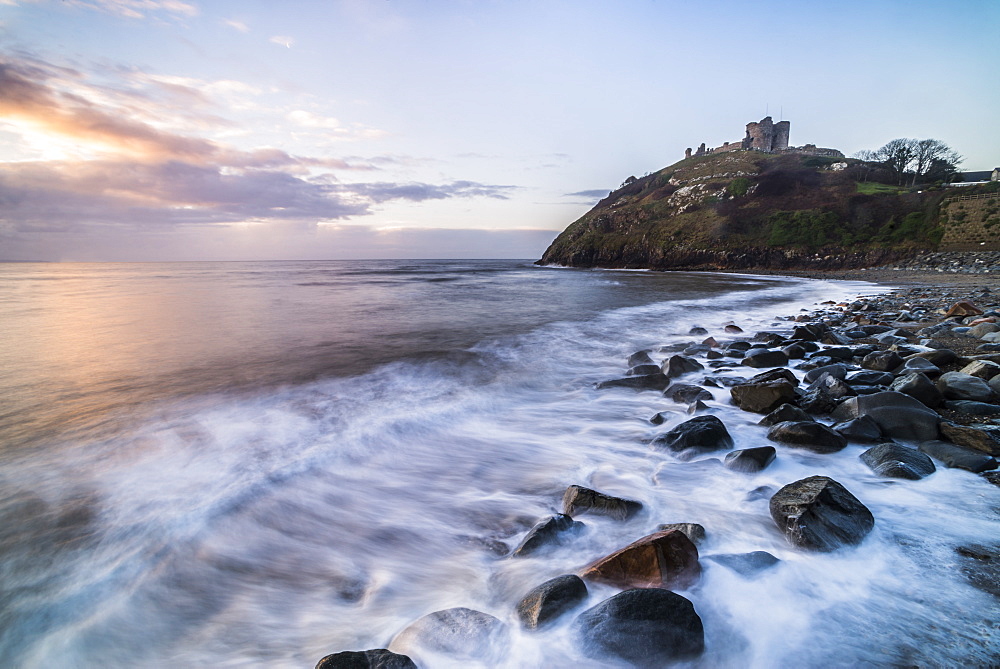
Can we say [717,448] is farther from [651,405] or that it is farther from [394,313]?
[394,313]

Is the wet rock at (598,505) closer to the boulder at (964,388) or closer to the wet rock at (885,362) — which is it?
the boulder at (964,388)

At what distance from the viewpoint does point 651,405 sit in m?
5.94

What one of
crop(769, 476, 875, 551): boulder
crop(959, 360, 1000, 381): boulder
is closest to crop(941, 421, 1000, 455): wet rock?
crop(959, 360, 1000, 381): boulder

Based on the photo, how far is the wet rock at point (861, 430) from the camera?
4.02 m

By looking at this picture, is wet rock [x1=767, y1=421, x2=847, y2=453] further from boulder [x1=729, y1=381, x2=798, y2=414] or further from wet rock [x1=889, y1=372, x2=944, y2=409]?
wet rock [x1=889, y1=372, x2=944, y2=409]

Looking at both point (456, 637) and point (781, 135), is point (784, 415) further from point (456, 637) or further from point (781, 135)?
point (781, 135)

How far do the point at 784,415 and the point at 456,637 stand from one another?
406 centimetres

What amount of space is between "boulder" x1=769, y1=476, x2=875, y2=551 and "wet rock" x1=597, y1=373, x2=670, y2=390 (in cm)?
364

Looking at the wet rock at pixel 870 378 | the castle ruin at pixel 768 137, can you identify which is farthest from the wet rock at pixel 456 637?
the castle ruin at pixel 768 137

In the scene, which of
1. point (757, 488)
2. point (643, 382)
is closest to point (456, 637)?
point (757, 488)

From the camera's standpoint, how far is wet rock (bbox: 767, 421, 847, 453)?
398cm

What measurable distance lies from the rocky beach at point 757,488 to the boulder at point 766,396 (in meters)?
0.02

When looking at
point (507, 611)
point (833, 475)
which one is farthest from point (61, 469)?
point (833, 475)

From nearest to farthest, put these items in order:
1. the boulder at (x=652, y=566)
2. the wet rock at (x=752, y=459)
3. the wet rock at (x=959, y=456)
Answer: the boulder at (x=652, y=566)
the wet rock at (x=959, y=456)
the wet rock at (x=752, y=459)
